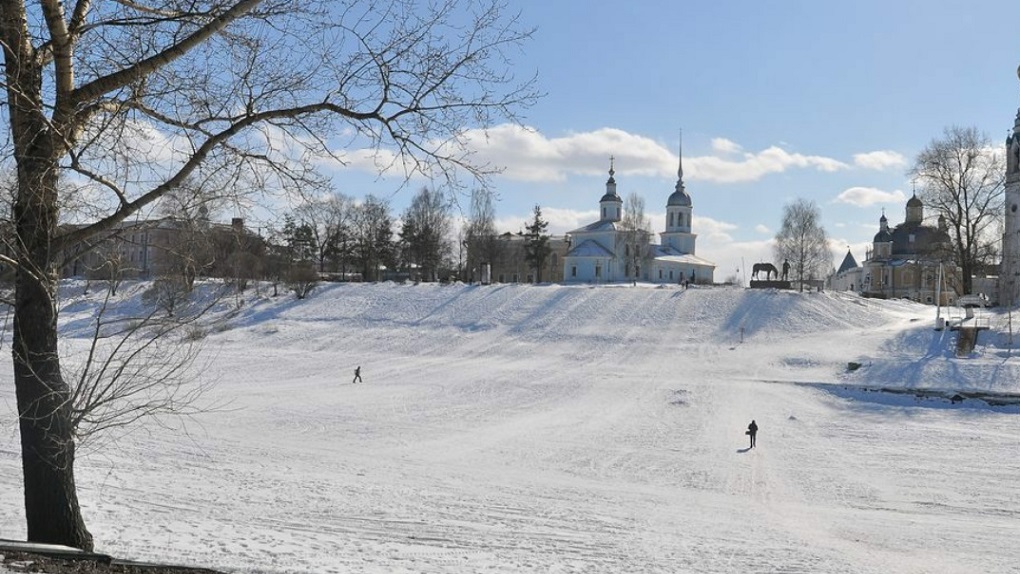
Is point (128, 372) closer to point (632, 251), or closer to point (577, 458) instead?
point (577, 458)

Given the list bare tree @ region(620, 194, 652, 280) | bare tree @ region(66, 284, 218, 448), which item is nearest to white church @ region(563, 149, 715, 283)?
bare tree @ region(620, 194, 652, 280)

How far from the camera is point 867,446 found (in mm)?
24422

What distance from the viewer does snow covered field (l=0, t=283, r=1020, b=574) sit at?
12.9 m

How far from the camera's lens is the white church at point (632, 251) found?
276ft

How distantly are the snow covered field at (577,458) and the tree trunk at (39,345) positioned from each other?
1.97 meters

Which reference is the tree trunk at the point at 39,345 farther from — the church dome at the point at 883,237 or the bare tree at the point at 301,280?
the church dome at the point at 883,237

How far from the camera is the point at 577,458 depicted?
71.8 ft

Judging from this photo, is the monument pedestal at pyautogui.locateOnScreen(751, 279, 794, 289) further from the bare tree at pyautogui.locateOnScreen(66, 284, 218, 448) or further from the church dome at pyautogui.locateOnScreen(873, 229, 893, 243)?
the bare tree at pyautogui.locateOnScreen(66, 284, 218, 448)

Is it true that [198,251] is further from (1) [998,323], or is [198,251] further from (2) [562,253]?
(2) [562,253]

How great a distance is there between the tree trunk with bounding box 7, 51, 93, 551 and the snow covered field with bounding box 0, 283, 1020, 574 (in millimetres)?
1970

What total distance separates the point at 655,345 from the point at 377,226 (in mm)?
48235

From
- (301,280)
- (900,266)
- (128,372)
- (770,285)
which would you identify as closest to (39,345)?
(128,372)

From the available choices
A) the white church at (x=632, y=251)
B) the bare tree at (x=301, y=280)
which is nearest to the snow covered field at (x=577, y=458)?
the bare tree at (x=301, y=280)

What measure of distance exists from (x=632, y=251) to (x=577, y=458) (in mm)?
64495
